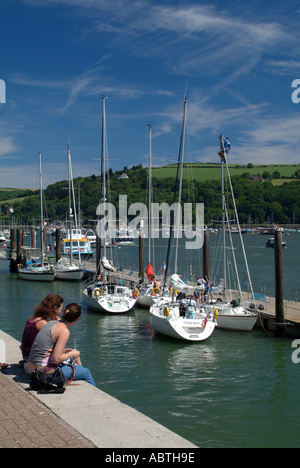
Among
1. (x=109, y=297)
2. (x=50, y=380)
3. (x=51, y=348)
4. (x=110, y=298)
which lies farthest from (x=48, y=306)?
(x=109, y=297)

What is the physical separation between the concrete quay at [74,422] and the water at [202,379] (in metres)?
4.18

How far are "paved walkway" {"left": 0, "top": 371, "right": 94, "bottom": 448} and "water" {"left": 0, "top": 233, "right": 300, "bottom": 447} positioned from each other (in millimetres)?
4808

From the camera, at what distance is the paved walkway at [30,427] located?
5.03 meters

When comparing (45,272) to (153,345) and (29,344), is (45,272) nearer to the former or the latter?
(153,345)

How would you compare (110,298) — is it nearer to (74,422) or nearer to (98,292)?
(98,292)

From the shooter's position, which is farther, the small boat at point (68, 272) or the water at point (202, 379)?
the small boat at point (68, 272)

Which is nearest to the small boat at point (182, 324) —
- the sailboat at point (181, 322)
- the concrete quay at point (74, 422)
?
the sailboat at point (181, 322)

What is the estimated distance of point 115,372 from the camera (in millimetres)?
14391

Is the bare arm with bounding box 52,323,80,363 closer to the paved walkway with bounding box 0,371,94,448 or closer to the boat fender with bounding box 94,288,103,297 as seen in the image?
the paved walkway with bounding box 0,371,94,448

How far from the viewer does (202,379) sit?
13.8 metres

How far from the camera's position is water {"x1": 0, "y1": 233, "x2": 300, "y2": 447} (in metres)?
10.2

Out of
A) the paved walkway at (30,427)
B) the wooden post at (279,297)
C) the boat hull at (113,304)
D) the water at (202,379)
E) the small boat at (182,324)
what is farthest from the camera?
the boat hull at (113,304)

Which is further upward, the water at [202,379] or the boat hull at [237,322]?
the boat hull at [237,322]

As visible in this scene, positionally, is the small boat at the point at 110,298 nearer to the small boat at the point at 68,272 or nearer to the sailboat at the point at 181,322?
the sailboat at the point at 181,322
